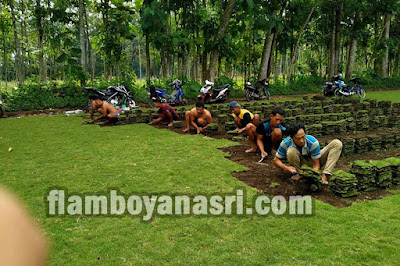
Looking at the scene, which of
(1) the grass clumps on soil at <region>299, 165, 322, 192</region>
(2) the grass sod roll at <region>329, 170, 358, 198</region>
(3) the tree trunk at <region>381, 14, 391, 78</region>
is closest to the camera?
(2) the grass sod roll at <region>329, 170, 358, 198</region>

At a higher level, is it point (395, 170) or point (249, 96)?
point (249, 96)

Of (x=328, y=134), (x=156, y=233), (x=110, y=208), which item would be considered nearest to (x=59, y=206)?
(x=110, y=208)

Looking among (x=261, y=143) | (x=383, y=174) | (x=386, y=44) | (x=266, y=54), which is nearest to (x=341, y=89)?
(x=266, y=54)

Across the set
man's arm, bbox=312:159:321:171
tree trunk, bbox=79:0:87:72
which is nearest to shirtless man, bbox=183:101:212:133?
man's arm, bbox=312:159:321:171

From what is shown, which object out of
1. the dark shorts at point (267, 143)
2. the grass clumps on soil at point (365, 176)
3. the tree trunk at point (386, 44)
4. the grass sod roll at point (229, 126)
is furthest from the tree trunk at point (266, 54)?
the grass clumps on soil at point (365, 176)

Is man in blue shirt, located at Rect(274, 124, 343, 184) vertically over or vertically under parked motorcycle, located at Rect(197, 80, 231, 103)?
under

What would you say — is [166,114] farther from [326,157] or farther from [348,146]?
[326,157]

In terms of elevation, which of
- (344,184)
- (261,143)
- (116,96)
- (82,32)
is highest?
(82,32)

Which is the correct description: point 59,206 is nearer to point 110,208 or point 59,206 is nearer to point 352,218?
point 110,208

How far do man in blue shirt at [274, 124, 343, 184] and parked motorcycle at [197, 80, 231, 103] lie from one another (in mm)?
9988

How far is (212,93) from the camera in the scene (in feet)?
52.4

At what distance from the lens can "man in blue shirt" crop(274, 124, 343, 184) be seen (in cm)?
495

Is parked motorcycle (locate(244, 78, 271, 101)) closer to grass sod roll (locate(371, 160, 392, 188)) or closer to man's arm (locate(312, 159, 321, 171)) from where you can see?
man's arm (locate(312, 159, 321, 171))

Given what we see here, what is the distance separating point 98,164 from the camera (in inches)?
239
